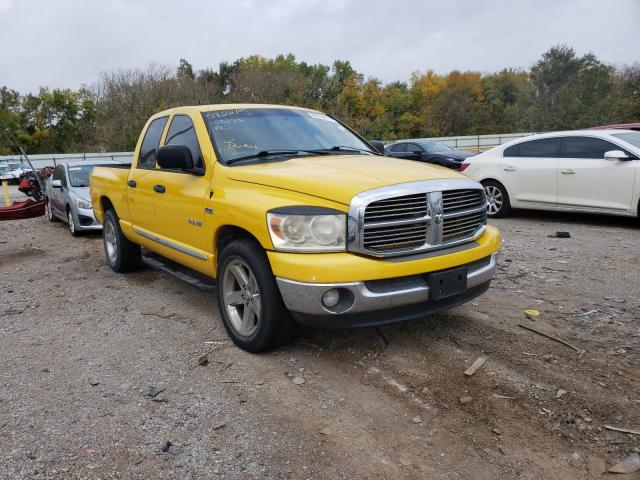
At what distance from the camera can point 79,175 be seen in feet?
35.2

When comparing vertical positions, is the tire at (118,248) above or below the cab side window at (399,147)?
below

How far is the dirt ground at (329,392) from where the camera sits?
2643mm

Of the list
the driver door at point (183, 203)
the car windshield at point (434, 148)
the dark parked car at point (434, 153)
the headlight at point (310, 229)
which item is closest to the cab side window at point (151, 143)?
the driver door at point (183, 203)

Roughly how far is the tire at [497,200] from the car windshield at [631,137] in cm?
196

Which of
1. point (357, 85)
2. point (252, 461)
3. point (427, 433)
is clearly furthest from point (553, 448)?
point (357, 85)

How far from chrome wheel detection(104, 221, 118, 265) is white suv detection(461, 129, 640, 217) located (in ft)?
20.8

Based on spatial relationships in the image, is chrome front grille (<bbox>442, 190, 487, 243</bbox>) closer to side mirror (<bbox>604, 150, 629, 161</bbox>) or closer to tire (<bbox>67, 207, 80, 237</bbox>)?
→ side mirror (<bbox>604, 150, 629, 161</bbox>)

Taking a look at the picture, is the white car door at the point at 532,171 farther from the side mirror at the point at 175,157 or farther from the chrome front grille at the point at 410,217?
the side mirror at the point at 175,157

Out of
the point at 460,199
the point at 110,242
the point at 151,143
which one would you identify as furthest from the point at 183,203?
the point at 110,242

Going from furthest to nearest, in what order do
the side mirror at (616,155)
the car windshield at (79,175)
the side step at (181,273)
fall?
the car windshield at (79,175)
the side mirror at (616,155)
the side step at (181,273)

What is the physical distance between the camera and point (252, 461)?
8.69ft

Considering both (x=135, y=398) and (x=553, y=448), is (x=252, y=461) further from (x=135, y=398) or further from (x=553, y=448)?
(x=553, y=448)

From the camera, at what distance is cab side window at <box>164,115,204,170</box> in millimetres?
4410

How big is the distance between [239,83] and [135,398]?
45685 mm
